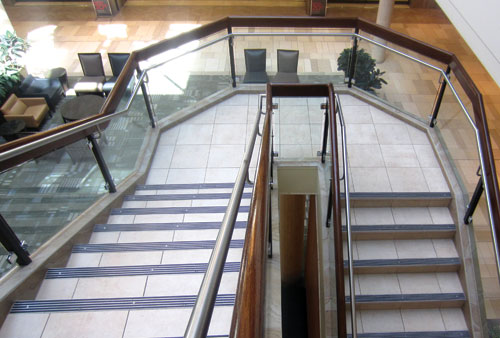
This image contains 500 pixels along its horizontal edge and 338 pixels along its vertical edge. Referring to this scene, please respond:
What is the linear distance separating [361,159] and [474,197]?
1.26m

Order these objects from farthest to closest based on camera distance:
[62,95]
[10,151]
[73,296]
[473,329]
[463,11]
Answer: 1. [62,95]
2. [463,11]
3. [473,329]
4. [73,296]
5. [10,151]

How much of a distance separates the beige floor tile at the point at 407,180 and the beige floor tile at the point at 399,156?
8 centimetres

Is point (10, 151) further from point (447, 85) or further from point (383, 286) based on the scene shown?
point (447, 85)

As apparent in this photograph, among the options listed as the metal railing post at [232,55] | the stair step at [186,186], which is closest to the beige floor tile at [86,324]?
the stair step at [186,186]

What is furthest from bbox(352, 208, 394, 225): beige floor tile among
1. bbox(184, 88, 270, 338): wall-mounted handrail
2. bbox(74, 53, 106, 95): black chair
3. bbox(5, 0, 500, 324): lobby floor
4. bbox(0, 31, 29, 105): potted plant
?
bbox(0, 31, 29, 105): potted plant

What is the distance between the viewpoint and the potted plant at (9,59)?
7.53 metres

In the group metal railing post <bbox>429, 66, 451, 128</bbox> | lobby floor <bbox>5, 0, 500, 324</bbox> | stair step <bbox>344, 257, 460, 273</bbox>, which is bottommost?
stair step <bbox>344, 257, 460, 273</bbox>

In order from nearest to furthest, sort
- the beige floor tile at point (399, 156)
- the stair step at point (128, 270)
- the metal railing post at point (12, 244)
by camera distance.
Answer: the metal railing post at point (12, 244) → the stair step at point (128, 270) → the beige floor tile at point (399, 156)

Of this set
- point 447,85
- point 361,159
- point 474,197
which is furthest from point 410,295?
point 447,85

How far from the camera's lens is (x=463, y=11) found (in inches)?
186

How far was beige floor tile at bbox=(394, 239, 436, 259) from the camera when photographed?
12.2 ft

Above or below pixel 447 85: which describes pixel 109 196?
below

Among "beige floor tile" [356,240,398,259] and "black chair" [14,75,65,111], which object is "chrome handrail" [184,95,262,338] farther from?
"black chair" [14,75,65,111]

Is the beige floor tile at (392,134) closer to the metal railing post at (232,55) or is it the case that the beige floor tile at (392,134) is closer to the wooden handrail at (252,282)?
the metal railing post at (232,55)
